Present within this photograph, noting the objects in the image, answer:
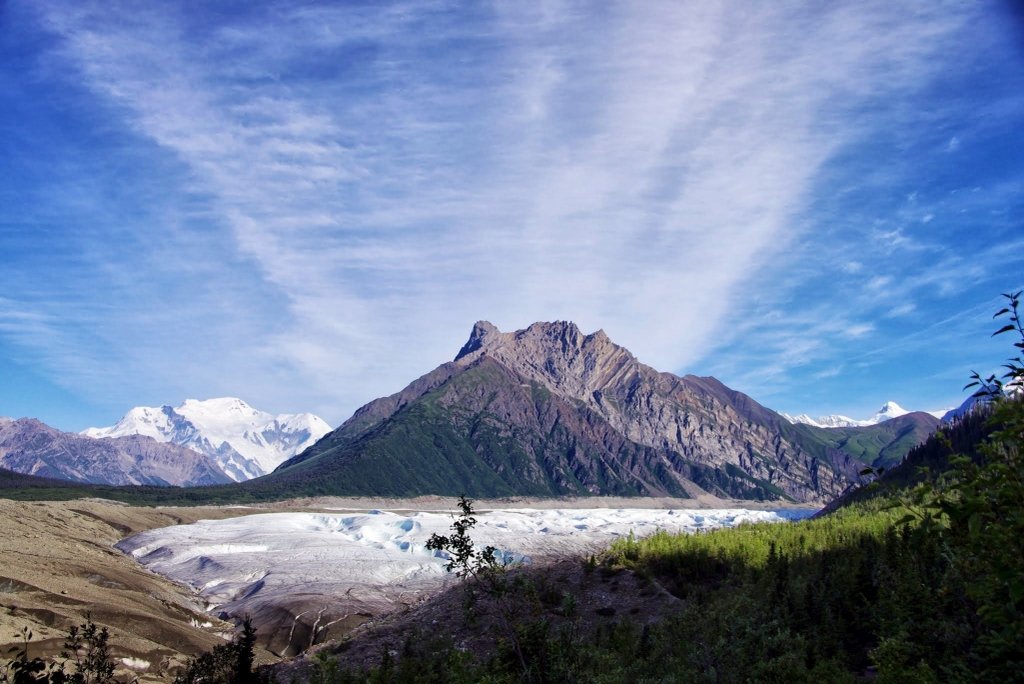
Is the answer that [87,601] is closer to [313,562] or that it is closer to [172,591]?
[172,591]

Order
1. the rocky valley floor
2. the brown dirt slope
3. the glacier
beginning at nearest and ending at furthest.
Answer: the brown dirt slope
the rocky valley floor
the glacier

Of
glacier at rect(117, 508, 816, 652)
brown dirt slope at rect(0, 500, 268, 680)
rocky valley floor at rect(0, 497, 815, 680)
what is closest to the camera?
brown dirt slope at rect(0, 500, 268, 680)

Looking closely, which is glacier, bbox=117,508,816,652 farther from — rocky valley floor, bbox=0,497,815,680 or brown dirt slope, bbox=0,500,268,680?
brown dirt slope, bbox=0,500,268,680

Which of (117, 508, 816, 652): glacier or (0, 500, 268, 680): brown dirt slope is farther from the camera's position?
(117, 508, 816, 652): glacier

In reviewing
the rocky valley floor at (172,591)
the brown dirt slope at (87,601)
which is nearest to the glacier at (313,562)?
the rocky valley floor at (172,591)

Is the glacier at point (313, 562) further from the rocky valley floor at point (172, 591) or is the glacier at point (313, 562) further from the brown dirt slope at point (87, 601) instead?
the brown dirt slope at point (87, 601)

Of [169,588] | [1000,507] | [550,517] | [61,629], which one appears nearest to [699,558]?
[61,629]

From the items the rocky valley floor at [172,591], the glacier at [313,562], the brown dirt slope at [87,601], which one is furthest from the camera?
the glacier at [313,562]

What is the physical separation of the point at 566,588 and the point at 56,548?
60.1m

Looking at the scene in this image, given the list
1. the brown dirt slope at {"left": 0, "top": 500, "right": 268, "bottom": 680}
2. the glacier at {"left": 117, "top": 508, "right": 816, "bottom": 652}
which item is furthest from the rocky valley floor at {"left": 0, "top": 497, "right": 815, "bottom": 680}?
the glacier at {"left": 117, "top": 508, "right": 816, "bottom": 652}

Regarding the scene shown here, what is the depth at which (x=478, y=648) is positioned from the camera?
3984 cm

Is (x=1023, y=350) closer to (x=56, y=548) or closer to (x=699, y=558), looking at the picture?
(x=699, y=558)

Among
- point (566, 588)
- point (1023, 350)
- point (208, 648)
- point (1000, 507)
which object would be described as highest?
point (1023, 350)

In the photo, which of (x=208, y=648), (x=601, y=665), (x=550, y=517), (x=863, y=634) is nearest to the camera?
(x=601, y=665)
